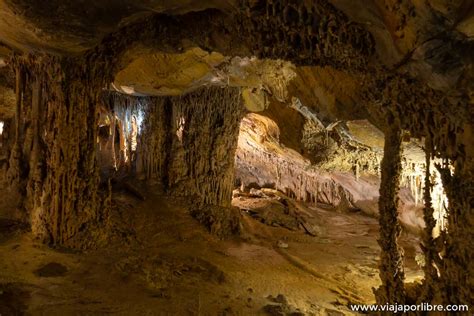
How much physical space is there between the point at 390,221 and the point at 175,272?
12.2ft

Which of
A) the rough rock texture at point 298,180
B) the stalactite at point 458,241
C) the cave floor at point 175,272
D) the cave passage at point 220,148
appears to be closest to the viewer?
the stalactite at point 458,241

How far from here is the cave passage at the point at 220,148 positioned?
3666 millimetres

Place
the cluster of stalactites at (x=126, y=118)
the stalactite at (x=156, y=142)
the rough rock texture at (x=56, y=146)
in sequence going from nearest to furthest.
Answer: the rough rock texture at (x=56, y=146) → the stalactite at (x=156, y=142) → the cluster of stalactites at (x=126, y=118)

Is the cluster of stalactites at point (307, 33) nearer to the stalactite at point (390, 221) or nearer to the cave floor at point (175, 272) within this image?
the stalactite at point (390, 221)

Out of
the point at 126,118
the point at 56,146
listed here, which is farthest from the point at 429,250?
the point at 126,118

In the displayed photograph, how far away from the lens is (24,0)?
468cm

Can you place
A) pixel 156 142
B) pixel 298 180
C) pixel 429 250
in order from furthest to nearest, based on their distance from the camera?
1. pixel 298 180
2. pixel 156 142
3. pixel 429 250

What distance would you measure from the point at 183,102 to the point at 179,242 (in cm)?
402

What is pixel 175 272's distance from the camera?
6418mm

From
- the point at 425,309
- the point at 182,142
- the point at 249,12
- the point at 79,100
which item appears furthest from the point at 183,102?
the point at 425,309

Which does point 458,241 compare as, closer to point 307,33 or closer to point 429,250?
point 429,250

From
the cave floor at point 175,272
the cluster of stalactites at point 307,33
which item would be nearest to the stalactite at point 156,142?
the cave floor at point 175,272

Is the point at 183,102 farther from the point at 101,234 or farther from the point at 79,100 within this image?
the point at 101,234

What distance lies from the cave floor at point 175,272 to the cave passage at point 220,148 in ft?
0.13
